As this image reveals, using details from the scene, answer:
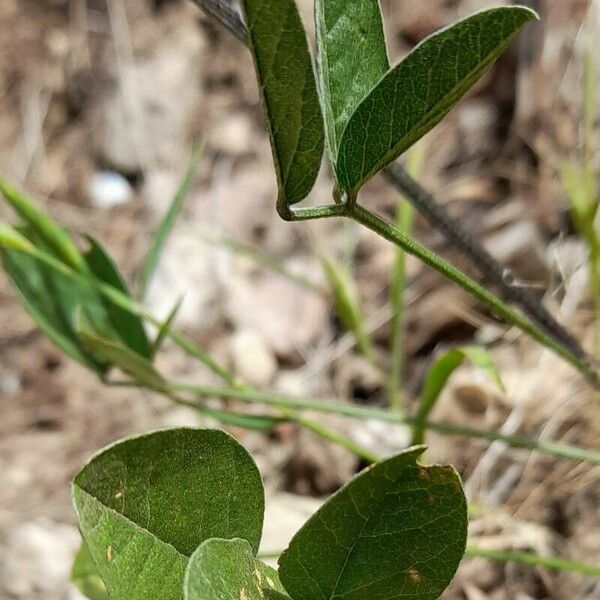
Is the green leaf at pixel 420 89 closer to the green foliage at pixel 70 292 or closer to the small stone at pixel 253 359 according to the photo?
the green foliage at pixel 70 292

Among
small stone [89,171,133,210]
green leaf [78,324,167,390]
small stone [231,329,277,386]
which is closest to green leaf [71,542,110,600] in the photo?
green leaf [78,324,167,390]

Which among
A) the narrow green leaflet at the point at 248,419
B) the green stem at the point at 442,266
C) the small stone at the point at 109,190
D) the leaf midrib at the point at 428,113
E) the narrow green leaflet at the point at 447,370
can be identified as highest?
the leaf midrib at the point at 428,113

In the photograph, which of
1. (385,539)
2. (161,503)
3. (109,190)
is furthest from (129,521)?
(109,190)

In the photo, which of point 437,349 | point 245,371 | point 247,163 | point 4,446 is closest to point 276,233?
point 247,163

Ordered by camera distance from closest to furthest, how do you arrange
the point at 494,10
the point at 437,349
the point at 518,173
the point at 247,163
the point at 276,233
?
1. the point at 494,10
2. the point at 437,349
3. the point at 518,173
4. the point at 276,233
5. the point at 247,163

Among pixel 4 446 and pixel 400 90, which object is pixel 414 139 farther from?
pixel 4 446

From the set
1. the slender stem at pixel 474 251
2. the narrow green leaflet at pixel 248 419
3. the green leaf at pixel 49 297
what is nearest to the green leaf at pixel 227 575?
the slender stem at pixel 474 251

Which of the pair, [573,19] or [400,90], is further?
[573,19]
